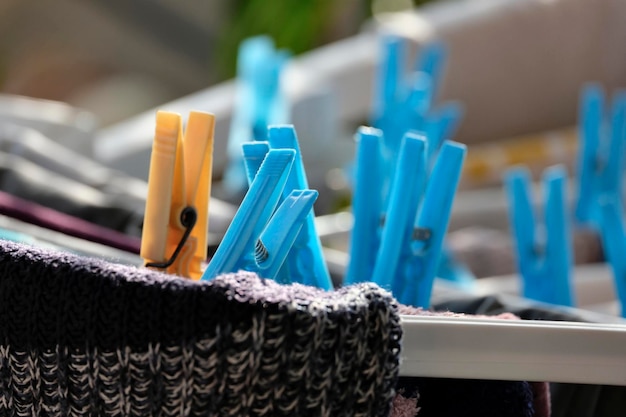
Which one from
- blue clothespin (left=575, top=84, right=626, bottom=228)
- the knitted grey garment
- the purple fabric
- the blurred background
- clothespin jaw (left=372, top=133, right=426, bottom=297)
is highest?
the blurred background

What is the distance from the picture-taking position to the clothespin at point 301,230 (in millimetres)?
391

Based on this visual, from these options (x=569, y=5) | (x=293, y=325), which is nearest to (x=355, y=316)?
(x=293, y=325)

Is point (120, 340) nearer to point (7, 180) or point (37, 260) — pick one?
point (37, 260)

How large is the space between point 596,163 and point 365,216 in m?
0.48

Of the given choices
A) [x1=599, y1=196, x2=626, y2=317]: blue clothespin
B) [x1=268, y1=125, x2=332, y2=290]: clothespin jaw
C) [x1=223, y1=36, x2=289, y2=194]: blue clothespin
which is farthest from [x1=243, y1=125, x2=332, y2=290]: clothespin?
[x1=223, y1=36, x2=289, y2=194]: blue clothespin

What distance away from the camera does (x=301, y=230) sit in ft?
1.39

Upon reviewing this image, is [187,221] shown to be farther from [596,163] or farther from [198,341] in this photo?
[596,163]

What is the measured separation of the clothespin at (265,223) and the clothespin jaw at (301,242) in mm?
32

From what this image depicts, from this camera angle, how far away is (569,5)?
1548 millimetres

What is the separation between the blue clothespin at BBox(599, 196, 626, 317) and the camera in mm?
682

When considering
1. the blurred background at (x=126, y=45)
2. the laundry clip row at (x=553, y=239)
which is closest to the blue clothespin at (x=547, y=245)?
the laundry clip row at (x=553, y=239)

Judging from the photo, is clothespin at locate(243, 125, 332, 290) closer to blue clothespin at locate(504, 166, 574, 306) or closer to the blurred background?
blue clothespin at locate(504, 166, 574, 306)

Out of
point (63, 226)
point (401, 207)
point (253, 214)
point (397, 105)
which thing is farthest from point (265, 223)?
point (397, 105)

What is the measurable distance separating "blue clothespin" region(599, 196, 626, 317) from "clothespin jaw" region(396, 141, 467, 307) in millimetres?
248
